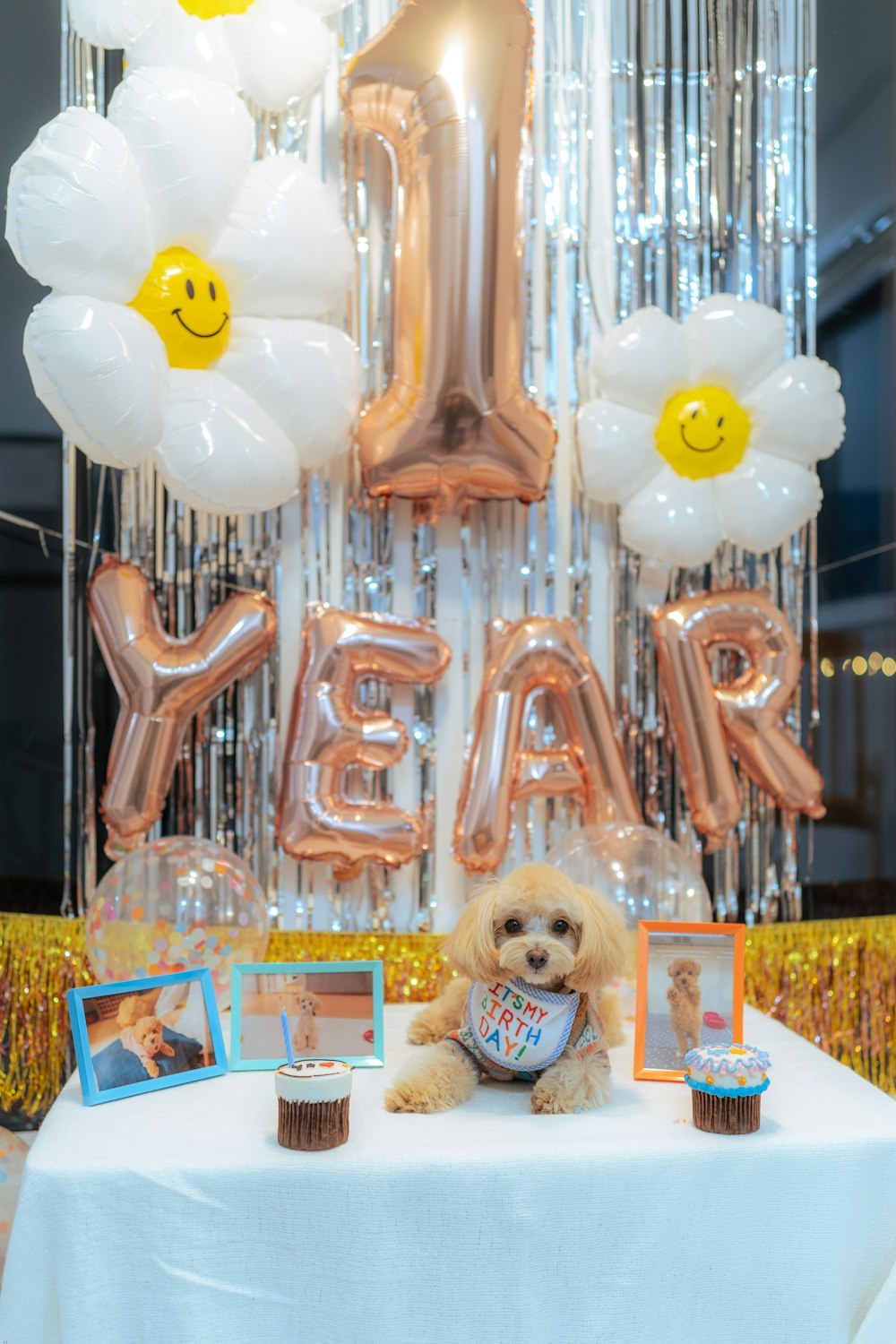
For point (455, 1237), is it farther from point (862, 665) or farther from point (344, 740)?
point (862, 665)

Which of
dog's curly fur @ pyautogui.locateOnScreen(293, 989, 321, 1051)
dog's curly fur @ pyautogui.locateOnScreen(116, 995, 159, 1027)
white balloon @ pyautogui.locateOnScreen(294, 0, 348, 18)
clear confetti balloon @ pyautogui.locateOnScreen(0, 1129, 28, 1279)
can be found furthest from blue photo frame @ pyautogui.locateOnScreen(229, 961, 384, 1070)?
white balloon @ pyautogui.locateOnScreen(294, 0, 348, 18)

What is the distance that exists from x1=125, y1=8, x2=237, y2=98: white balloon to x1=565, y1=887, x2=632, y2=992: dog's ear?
4.47ft

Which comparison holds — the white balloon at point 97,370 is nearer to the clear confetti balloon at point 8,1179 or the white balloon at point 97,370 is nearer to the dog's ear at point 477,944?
the dog's ear at point 477,944

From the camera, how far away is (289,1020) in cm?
143

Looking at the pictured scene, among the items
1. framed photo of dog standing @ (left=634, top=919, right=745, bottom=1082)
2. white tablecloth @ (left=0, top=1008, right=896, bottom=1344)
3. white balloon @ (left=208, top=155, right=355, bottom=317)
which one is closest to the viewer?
white tablecloth @ (left=0, top=1008, right=896, bottom=1344)

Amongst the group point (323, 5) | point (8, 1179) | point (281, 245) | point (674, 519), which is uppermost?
point (323, 5)

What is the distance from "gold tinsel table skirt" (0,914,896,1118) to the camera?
1.84 metres

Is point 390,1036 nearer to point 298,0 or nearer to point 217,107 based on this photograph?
point 217,107

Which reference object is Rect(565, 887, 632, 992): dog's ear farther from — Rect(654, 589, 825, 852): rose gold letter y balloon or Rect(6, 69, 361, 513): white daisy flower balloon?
Rect(6, 69, 361, 513): white daisy flower balloon

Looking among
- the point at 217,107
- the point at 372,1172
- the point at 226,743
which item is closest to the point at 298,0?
the point at 217,107

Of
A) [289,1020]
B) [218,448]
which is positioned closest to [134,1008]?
[289,1020]

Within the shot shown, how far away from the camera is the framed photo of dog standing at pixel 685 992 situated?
4.67ft

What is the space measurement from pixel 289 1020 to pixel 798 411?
1.22 m

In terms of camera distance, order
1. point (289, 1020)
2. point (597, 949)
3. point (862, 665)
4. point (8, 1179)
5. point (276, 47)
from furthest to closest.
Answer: point (862, 665)
point (276, 47)
point (8, 1179)
point (289, 1020)
point (597, 949)
